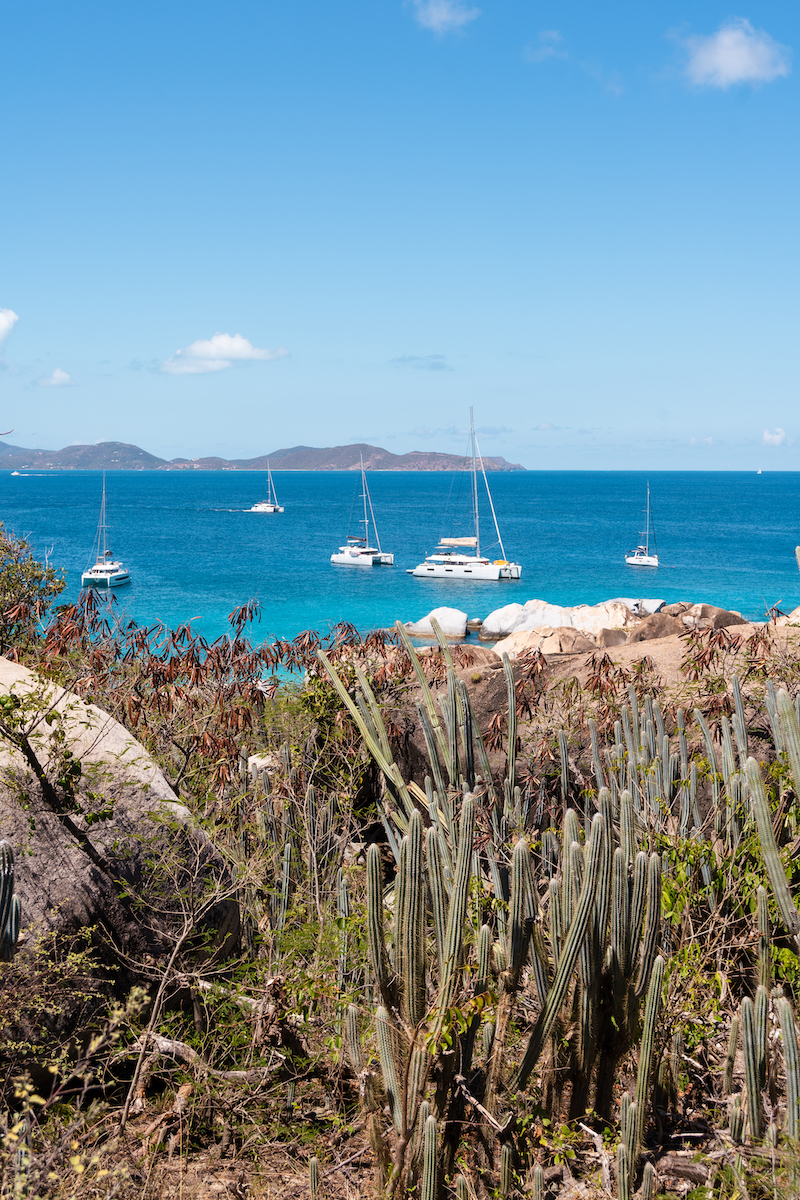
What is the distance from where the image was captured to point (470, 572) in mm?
53750

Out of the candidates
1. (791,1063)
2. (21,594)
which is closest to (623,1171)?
(791,1063)

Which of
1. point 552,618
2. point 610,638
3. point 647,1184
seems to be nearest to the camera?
point 647,1184

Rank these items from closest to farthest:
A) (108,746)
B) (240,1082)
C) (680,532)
→ (240,1082) → (108,746) → (680,532)

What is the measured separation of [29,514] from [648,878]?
10967cm

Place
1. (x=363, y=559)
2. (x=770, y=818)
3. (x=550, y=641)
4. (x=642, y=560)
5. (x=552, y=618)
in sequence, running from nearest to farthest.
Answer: (x=770, y=818), (x=550, y=641), (x=552, y=618), (x=363, y=559), (x=642, y=560)

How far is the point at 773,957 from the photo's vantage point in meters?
5.18

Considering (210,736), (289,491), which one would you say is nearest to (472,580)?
(210,736)

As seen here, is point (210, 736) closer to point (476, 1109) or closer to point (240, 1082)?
point (240, 1082)

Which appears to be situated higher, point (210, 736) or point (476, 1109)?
point (210, 736)

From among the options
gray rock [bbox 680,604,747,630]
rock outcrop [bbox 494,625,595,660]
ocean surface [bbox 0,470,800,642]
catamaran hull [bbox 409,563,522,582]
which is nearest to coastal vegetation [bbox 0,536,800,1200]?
ocean surface [bbox 0,470,800,642]

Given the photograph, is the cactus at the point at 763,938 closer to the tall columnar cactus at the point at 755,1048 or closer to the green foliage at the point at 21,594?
the tall columnar cactus at the point at 755,1048

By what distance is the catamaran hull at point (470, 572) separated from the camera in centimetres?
5381

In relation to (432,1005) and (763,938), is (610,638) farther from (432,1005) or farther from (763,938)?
(432,1005)

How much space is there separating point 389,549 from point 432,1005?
7069cm
